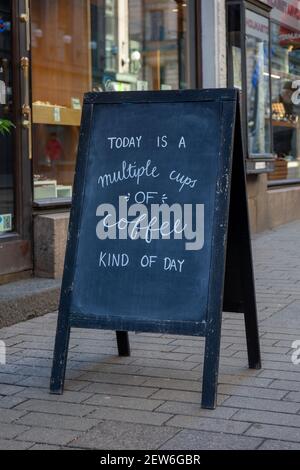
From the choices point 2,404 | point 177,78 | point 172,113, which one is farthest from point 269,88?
point 2,404

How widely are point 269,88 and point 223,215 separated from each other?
7.76m

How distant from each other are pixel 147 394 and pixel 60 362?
0.50 m

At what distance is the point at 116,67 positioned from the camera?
9281 millimetres

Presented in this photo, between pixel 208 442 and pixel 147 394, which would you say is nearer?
pixel 208 442

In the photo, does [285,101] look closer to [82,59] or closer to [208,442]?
[82,59]

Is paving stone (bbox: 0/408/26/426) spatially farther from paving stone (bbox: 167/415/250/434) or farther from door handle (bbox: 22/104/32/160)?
door handle (bbox: 22/104/32/160)

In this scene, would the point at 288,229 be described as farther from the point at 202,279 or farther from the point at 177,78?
the point at 202,279

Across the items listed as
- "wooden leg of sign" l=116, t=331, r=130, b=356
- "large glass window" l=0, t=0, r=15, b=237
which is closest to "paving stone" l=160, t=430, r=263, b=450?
"wooden leg of sign" l=116, t=331, r=130, b=356

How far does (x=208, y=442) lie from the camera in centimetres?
370

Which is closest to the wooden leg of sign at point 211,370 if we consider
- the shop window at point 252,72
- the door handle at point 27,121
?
the door handle at point 27,121

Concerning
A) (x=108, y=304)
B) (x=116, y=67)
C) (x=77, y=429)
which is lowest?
(x=77, y=429)

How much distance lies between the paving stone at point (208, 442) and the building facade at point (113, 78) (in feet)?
10.9

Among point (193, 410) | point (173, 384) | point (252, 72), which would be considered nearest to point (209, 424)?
point (193, 410)

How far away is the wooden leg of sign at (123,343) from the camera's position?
5.22m
